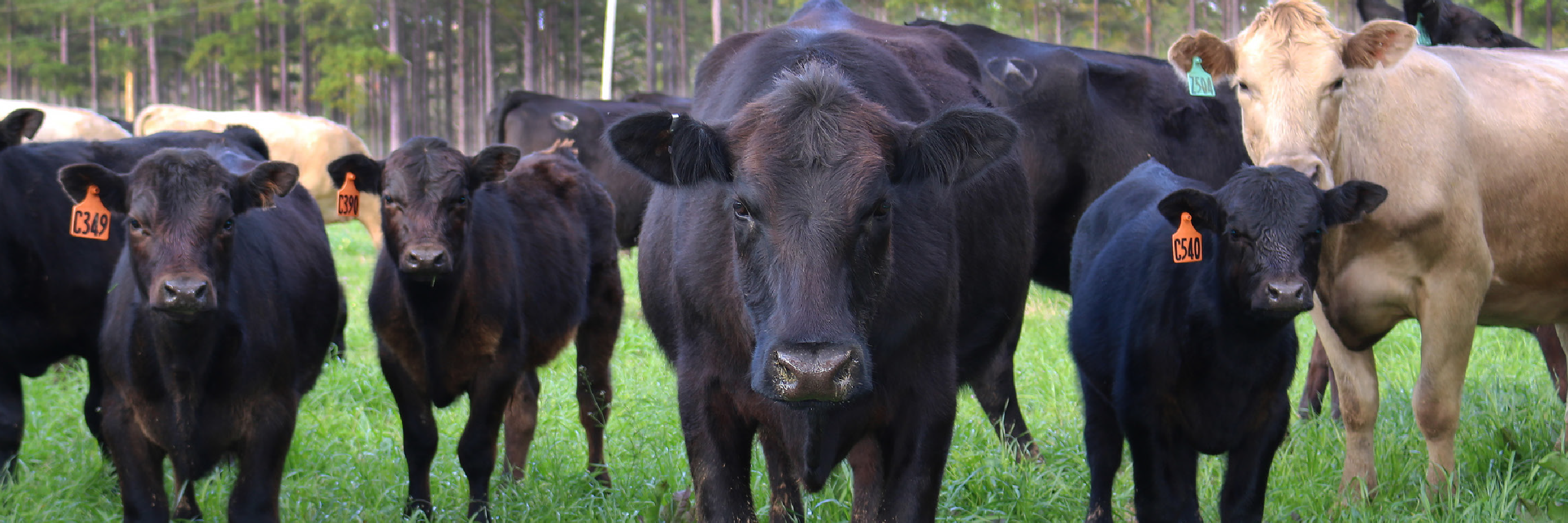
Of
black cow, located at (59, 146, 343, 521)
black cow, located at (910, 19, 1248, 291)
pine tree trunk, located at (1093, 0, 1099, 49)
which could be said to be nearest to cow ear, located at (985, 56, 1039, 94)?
black cow, located at (910, 19, 1248, 291)

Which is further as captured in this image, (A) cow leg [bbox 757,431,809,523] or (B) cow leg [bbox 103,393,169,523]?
(B) cow leg [bbox 103,393,169,523]

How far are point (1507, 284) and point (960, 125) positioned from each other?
315cm

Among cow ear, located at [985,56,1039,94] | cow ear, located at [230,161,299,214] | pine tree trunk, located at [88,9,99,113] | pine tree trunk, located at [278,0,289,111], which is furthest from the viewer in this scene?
pine tree trunk, located at [88,9,99,113]

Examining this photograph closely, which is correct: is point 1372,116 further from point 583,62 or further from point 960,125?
point 583,62

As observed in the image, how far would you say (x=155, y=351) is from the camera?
13.4 ft

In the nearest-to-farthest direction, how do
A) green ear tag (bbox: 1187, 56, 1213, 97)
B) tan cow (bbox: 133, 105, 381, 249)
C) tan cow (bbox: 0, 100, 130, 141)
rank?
green ear tag (bbox: 1187, 56, 1213, 97)
tan cow (bbox: 0, 100, 130, 141)
tan cow (bbox: 133, 105, 381, 249)

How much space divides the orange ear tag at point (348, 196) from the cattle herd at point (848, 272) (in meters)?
0.02

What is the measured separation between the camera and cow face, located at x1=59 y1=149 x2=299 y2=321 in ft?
12.6

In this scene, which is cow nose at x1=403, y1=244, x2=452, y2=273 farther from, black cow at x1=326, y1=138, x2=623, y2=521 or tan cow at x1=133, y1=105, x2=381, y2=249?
tan cow at x1=133, y1=105, x2=381, y2=249

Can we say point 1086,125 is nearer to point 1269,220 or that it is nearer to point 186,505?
point 1269,220

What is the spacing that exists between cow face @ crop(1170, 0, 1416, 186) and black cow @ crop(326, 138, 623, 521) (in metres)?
3.21

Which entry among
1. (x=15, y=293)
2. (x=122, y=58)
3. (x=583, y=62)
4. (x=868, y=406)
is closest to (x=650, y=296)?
(x=868, y=406)

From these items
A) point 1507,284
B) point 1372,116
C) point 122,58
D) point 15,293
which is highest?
point 1372,116

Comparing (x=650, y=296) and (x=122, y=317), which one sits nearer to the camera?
(x=650, y=296)
